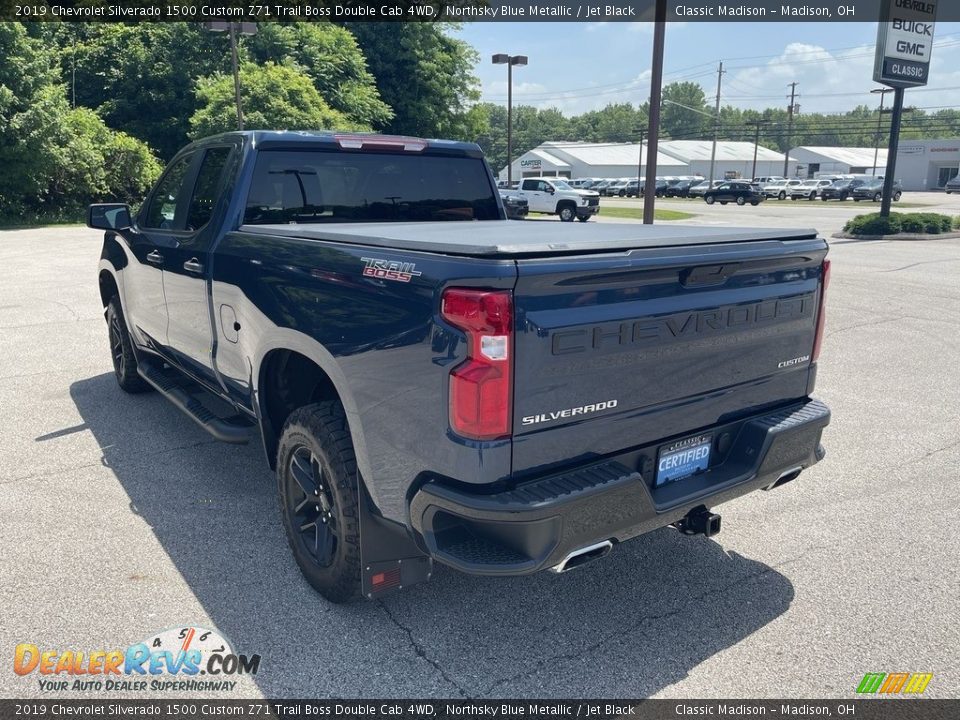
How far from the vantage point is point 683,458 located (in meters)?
3.02

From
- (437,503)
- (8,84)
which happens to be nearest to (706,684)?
(437,503)

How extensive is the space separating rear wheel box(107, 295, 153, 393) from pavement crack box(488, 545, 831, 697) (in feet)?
15.1

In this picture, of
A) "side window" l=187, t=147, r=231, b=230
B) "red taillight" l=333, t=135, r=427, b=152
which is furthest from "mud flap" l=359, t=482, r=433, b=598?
"red taillight" l=333, t=135, r=427, b=152

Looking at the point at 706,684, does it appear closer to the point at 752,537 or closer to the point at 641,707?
the point at 641,707

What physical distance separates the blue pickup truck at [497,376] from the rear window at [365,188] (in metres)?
0.04

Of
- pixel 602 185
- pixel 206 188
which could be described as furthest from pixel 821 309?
pixel 602 185

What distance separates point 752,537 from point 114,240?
17.2 feet

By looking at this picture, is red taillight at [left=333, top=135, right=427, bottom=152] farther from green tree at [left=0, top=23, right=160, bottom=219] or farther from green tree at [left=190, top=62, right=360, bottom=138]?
green tree at [left=190, top=62, right=360, bottom=138]

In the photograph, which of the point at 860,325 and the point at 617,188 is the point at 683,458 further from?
the point at 617,188

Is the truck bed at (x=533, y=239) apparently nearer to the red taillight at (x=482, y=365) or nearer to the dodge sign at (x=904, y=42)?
the red taillight at (x=482, y=365)

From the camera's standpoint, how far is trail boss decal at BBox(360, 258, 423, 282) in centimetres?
261

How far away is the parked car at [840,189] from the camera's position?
55.4 metres

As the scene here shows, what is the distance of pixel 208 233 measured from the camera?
415cm

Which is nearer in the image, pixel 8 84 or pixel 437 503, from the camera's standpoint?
pixel 437 503
